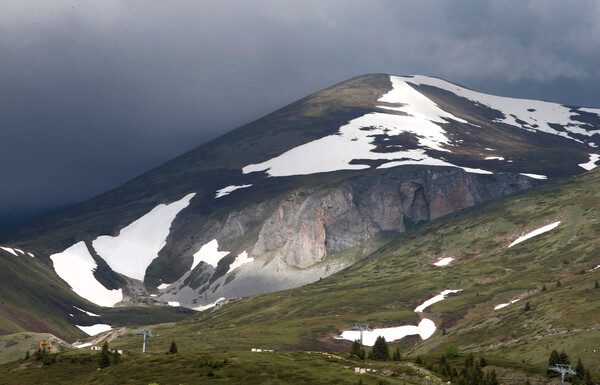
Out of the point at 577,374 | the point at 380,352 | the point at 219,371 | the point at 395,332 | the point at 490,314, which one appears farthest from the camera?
the point at 395,332

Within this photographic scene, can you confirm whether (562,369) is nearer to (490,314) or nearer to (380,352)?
(380,352)

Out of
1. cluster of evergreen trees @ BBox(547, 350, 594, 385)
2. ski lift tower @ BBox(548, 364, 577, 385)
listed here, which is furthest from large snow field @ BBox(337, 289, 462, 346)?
ski lift tower @ BBox(548, 364, 577, 385)

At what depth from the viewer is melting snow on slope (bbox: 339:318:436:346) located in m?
162

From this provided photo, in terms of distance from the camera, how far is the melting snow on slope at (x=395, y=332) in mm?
161938

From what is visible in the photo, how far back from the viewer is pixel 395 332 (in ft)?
542

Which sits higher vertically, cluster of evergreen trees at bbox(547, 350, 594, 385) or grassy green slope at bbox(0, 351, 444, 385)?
grassy green slope at bbox(0, 351, 444, 385)

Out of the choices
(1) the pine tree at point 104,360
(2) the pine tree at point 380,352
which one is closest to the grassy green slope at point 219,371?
(1) the pine tree at point 104,360

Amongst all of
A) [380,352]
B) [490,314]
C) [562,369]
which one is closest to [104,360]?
[380,352]

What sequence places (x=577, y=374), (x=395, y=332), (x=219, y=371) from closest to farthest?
(x=577, y=374), (x=219, y=371), (x=395, y=332)

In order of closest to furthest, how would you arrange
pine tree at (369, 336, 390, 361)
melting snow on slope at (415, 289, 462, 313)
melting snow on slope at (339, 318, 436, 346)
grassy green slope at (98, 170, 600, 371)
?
pine tree at (369, 336, 390, 361) → grassy green slope at (98, 170, 600, 371) → melting snow on slope at (339, 318, 436, 346) → melting snow on slope at (415, 289, 462, 313)

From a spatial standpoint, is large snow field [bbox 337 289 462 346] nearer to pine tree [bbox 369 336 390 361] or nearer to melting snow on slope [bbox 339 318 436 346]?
melting snow on slope [bbox 339 318 436 346]

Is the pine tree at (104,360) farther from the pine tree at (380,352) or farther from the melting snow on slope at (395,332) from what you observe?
the melting snow on slope at (395,332)

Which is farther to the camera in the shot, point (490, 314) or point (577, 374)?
point (490, 314)

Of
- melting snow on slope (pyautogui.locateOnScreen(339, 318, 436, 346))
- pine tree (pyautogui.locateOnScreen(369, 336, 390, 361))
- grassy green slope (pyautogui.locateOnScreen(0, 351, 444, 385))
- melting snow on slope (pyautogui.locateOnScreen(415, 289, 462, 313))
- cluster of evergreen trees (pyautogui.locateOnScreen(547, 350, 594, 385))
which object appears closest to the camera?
grassy green slope (pyautogui.locateOnScreen(0, 351, 444, 385))
